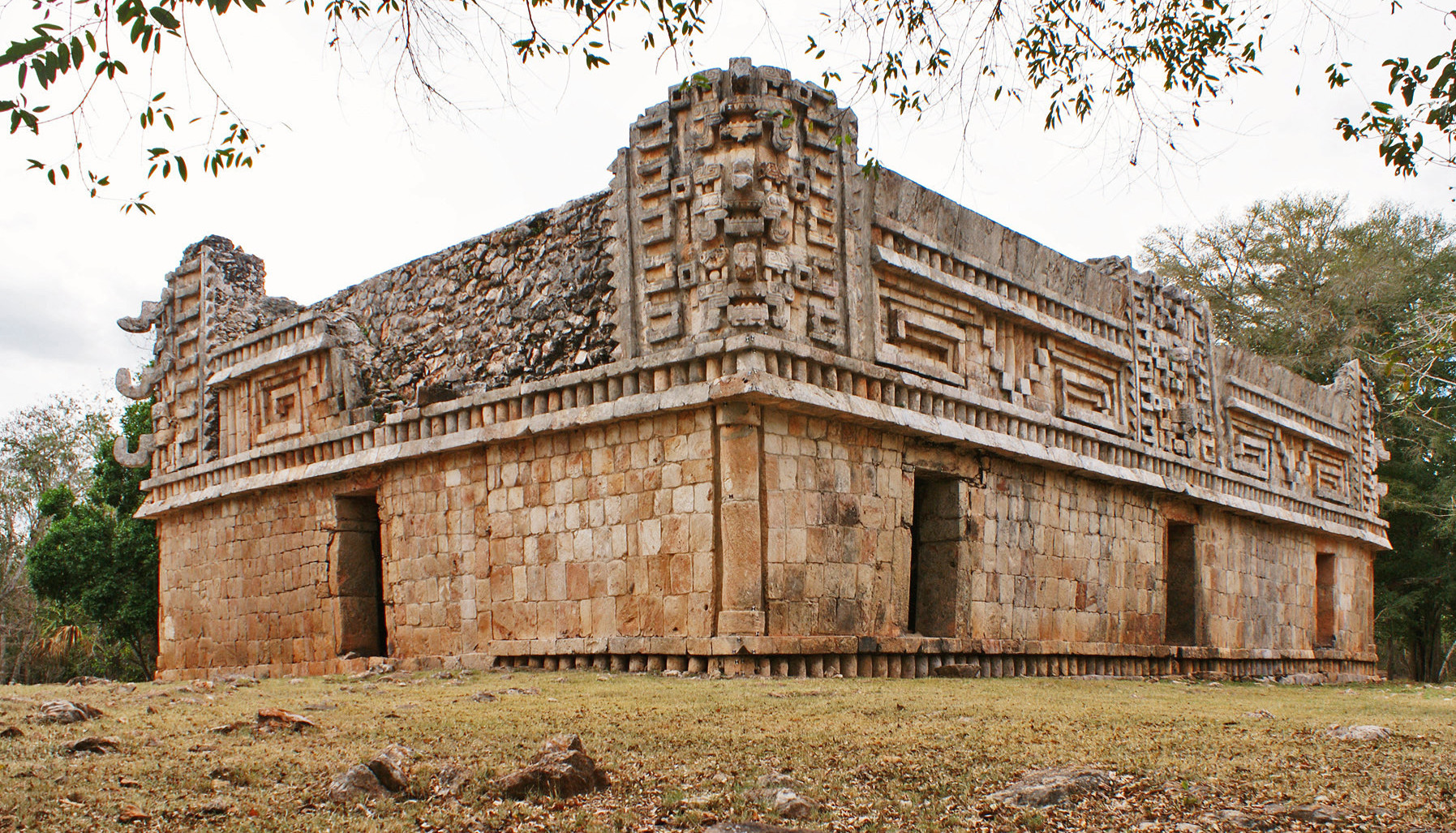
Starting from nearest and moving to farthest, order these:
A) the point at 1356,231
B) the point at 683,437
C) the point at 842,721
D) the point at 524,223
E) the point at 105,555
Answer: the point at 842,721
the point at 683,437
the point at 524,223
the point at 105,555
the point at 1356,231

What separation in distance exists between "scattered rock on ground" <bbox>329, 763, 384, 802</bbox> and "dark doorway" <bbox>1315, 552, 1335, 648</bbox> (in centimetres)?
1483

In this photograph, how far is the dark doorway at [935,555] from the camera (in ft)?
31.5

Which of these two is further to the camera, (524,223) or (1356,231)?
(1356,231)

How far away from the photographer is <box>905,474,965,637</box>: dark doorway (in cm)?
960

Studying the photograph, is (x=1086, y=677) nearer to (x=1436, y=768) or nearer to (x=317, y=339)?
(x=1436, y=768)

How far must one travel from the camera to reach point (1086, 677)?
34.1 feet

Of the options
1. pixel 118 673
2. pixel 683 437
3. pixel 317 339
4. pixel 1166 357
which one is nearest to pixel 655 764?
pixel 683 437

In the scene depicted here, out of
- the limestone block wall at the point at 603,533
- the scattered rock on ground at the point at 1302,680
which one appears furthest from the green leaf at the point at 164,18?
the scattered rock on ground at the point at 1302,680

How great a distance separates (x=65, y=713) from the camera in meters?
5.42

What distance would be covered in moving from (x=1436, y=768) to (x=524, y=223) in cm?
784

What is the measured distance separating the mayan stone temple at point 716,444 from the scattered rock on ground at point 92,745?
3971 millimetres

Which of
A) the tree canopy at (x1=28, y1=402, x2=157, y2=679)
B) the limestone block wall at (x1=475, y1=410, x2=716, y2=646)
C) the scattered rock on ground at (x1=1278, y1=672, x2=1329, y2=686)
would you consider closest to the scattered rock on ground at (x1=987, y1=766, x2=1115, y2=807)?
the limestone block wall at (x1=475, y1=410, x2=716, y2=646)

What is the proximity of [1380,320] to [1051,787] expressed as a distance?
1976cm

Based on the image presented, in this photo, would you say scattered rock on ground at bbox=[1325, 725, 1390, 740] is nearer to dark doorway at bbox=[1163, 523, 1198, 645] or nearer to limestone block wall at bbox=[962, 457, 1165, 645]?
limestone block wall at bbox=[962, 457, 1165, 645]
